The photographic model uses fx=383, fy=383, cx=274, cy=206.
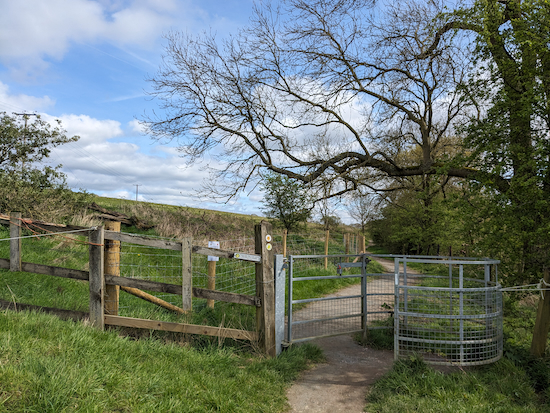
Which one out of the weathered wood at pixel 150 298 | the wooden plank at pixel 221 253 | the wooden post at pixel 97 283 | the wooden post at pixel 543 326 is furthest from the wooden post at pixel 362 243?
the wooden post at pixel 97 283

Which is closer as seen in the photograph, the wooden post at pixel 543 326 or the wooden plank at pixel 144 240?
the wooden plank at pixel 144 240

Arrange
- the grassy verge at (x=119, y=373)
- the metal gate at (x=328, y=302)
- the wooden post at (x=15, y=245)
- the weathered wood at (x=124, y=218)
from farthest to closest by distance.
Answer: the weathered wood at (x=124, y=218) < the metal gate at (x=328, y=302) < the wooden post at (x=15, y=245) < the grassy verge at (x=119, y=373)

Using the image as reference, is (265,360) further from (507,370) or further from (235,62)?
(235,62)

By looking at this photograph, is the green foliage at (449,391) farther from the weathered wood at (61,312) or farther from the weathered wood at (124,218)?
the weathered wood at (124,218)

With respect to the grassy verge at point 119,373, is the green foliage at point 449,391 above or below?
below

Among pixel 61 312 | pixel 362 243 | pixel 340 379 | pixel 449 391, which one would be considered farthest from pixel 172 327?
pixel 362 243

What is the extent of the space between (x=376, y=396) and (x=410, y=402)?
465mm

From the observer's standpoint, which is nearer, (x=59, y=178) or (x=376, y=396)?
(x=376, y=396)

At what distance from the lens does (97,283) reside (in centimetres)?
581

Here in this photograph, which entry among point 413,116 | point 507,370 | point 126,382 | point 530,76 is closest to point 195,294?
point 126,382

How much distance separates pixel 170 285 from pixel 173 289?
0.08 metres

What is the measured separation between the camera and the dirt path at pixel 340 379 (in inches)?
186

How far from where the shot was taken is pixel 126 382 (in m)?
3.62

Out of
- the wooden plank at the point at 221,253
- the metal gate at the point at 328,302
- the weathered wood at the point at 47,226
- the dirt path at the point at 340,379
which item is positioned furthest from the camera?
the metal gate at the point at 328,302
